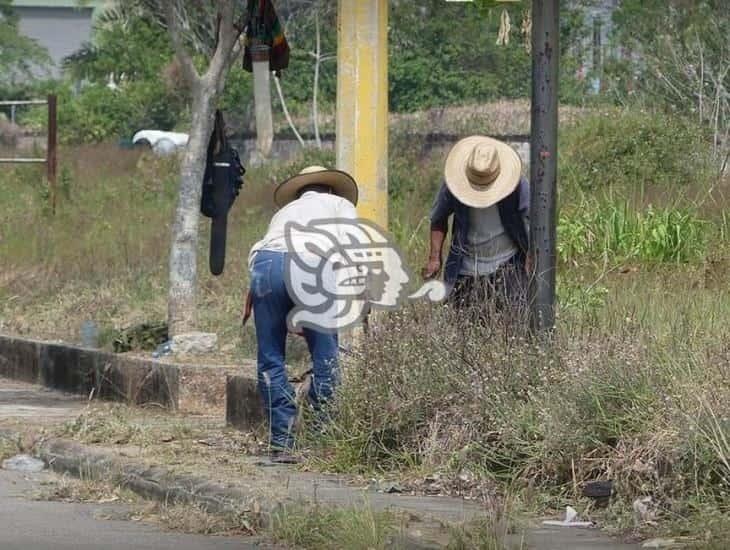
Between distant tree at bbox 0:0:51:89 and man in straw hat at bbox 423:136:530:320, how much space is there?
38.7m

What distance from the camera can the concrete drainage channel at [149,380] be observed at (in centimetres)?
1070

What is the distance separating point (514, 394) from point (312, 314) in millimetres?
1592

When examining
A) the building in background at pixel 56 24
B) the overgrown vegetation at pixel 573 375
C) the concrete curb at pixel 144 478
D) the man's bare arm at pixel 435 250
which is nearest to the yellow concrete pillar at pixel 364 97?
the man's bare arm at pixel 435 250

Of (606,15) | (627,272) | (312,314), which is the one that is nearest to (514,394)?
(312,314)

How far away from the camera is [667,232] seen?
14.2m

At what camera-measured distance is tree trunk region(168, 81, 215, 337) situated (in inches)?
501

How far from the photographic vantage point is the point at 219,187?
40.8ft

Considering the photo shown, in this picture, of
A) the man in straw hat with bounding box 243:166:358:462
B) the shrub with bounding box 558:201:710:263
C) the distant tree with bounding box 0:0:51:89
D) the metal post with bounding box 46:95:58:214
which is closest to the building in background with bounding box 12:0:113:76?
the distant tree with bounding box 0:0:51:89

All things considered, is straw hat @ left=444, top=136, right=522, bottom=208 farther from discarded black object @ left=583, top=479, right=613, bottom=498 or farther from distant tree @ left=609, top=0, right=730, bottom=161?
distant tree @ left=609, top=0, right=730, bottom=161

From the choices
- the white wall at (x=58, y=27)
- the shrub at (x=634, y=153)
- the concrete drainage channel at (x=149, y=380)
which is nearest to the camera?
the concrete drainage channel at (x=149, y=380)

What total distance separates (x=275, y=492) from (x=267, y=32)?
15.9ft

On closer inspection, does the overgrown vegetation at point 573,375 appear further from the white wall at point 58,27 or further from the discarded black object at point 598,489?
the white wall at point 58,27

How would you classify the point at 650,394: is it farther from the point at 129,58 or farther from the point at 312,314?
the point at 129,58

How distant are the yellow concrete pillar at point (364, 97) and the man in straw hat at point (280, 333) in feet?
2.91
